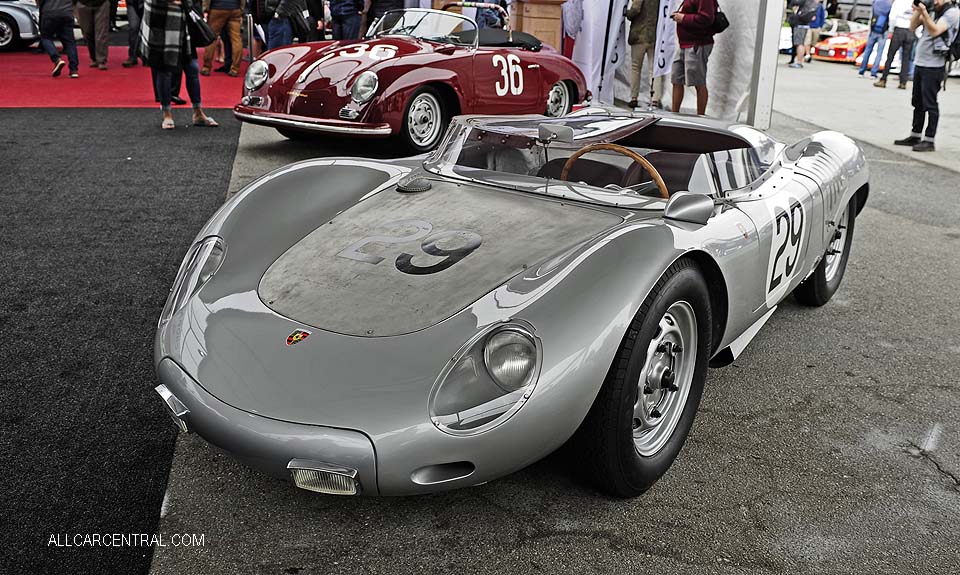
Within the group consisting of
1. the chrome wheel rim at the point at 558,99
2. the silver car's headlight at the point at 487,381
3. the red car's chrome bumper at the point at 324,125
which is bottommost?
the silver car's headlight at the point at 487,381

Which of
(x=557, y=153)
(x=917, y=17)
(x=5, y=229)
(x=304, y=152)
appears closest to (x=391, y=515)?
(x=557, y=153)

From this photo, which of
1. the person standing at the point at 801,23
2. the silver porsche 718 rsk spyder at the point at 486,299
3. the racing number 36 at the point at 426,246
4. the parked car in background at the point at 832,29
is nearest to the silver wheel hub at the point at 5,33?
the silver porsche 718 rsk spyder at the point at 486,299

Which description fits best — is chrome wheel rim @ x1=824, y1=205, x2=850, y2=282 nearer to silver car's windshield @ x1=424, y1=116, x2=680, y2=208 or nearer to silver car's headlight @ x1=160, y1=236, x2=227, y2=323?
silver car's windshield @ x1=424, y1=116, x2=680, y2=208

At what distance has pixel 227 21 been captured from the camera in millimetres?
10844

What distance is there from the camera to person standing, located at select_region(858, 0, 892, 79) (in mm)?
14547

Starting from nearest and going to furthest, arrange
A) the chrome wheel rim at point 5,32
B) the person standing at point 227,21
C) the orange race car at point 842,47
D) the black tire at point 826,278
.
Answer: the black tire at point 826,278 → the person standing at point 227,21 → the chrome wheel rim at point 5,32 → the orange race car at point 842,47

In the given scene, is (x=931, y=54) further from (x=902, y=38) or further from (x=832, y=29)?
(x=832, y=29)

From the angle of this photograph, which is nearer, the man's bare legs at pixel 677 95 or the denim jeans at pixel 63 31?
the man's bare legs at pixel 677 95

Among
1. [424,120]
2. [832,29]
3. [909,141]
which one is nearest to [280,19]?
[424,120]

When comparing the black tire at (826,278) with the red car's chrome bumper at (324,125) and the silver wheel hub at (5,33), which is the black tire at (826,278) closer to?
the red car's chrome bumper at (324,125)

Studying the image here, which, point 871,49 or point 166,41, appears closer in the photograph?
point 166,41

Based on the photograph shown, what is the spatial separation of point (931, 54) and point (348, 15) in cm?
617

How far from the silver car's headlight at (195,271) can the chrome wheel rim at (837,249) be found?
2696mm

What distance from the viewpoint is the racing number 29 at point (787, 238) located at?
8.93ft
